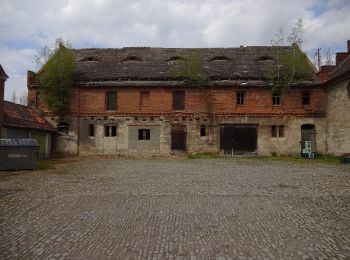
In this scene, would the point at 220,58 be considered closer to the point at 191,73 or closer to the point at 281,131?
the point at 191,73

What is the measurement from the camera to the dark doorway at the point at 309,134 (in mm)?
26797

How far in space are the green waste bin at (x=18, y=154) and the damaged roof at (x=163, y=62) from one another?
12860mm

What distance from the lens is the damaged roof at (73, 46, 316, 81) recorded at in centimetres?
2830

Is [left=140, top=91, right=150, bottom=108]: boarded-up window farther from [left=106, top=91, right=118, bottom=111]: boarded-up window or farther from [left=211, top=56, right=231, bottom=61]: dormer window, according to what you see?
[left=211, top=56, right=231, bottom=61]: dormer window

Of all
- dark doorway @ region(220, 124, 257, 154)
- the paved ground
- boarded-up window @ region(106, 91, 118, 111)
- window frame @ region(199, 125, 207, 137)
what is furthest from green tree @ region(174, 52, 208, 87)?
the paved ground

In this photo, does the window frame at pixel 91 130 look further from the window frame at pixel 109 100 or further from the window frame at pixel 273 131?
the window frame at pixel 273 131

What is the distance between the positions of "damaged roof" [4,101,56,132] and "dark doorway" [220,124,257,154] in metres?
13.7

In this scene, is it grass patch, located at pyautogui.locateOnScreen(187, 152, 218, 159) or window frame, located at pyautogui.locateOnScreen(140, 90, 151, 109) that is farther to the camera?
window frame, located at pyautogui.locateOnScreen(140, 90, 151, 109)

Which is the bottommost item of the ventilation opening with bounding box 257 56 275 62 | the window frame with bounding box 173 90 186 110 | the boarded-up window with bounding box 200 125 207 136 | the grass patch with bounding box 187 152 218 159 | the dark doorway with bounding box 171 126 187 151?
the grass patch with bounding box 187 152 218 159

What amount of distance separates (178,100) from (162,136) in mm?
3238

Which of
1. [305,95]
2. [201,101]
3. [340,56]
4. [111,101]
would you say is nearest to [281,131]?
[305,95]

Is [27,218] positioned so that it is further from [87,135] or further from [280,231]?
[87,135]

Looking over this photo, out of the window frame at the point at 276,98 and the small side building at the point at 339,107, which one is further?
the window frame at the point at 276,98

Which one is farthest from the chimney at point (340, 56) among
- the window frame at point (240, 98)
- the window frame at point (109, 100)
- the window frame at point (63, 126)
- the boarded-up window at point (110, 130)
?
the window frame at point (63, 126)
